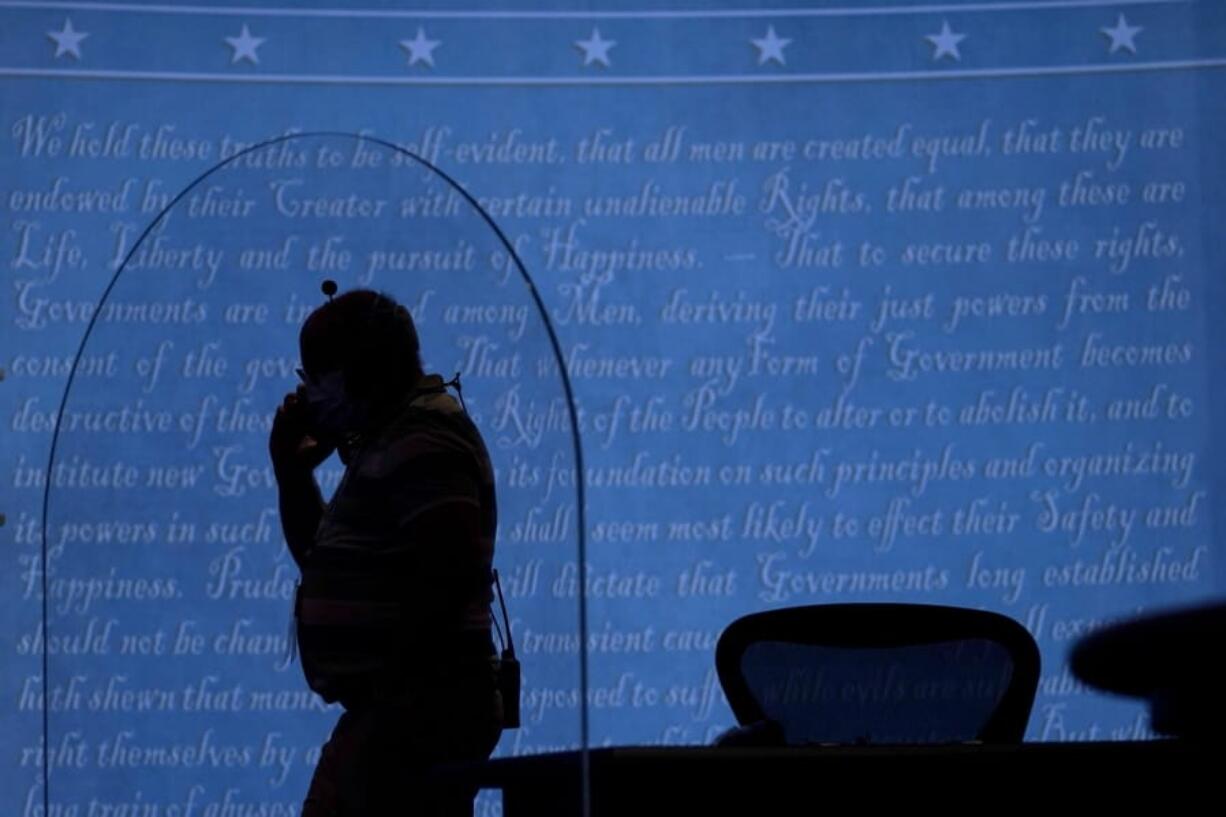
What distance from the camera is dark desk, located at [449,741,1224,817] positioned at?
4.91ft

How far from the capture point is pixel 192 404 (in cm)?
204

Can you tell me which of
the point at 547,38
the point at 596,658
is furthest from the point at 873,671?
the point at 547,38

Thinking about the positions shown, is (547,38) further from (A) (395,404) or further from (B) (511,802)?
(B) (511,802)

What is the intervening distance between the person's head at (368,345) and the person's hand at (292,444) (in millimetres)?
111

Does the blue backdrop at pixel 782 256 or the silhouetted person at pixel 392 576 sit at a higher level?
the blue backdrop at pixel 782 256

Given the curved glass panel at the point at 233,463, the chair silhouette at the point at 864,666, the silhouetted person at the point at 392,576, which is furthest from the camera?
the chair silhouette at the point at 864,666

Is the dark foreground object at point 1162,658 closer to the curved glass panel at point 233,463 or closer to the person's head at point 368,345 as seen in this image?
the curved glass panel at point 233,463

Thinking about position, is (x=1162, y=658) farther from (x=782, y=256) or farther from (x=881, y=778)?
(x=782, y=256)

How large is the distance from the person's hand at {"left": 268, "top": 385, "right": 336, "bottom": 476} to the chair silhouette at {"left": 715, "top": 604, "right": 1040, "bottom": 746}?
0.64 metres

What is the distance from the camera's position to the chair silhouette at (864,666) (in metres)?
2.32

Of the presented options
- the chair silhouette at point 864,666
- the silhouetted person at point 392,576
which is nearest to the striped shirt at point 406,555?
the silhouetted person at point 392,576

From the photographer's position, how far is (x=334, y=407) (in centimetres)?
196

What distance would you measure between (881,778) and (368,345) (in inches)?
29.0

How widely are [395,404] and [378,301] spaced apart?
115 mm
